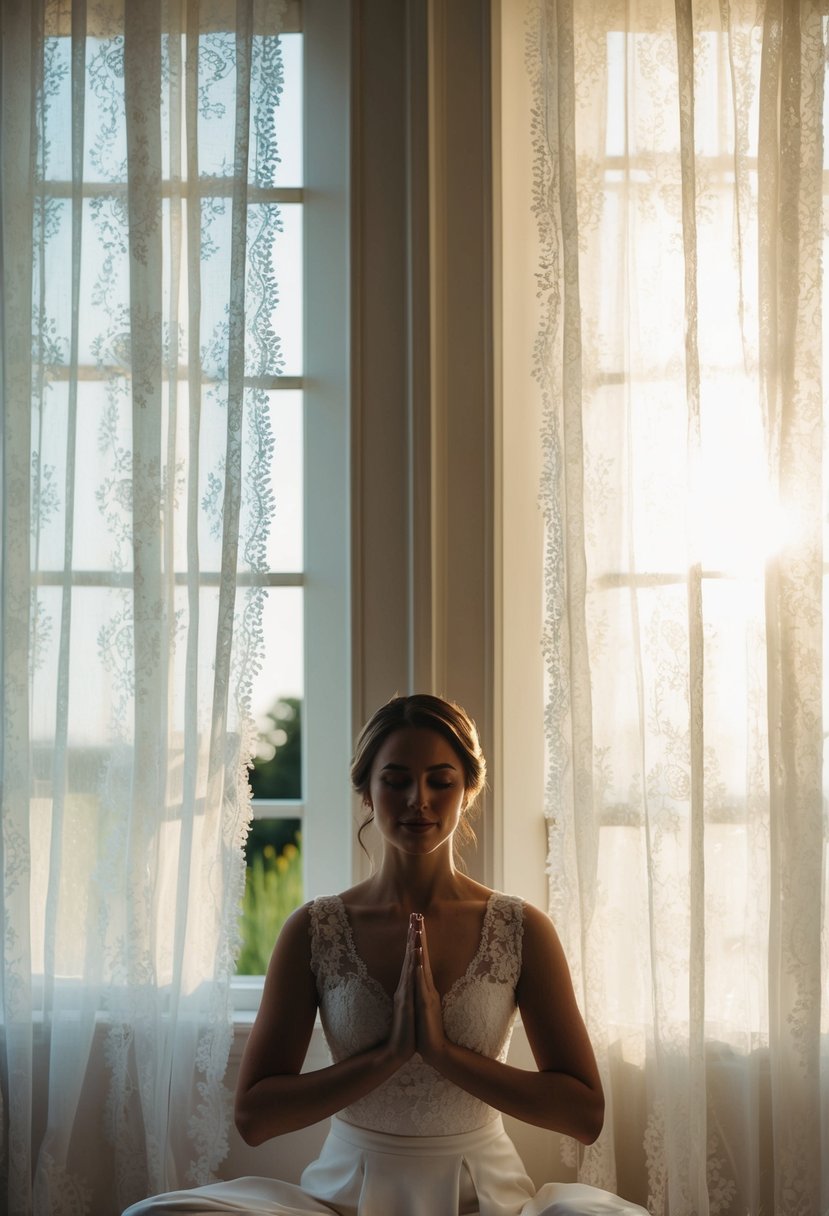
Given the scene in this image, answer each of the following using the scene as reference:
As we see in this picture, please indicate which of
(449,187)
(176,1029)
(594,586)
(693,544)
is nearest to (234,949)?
(176,1029)

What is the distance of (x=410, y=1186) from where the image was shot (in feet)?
5.39

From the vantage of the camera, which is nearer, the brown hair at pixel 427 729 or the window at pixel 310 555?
the brown hair at pixel 427 729

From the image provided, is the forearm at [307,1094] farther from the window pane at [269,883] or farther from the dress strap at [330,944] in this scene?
the window pane at [269,883]

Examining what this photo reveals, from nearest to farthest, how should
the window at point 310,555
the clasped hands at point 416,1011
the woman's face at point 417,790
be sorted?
the clasped hands at point 416,1011, the woman's face at point 417,790, the window at point 310,555

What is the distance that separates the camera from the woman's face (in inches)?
66.8

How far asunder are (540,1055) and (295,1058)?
1.27 feet

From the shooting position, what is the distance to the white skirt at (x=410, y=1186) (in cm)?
163

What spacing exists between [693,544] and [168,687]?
3.15 ft

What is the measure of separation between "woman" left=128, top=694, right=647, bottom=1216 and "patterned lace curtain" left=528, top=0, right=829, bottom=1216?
21 centimetres

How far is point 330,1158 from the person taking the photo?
1725mm

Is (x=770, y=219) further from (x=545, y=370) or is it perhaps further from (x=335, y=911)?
(x=335, y=911)

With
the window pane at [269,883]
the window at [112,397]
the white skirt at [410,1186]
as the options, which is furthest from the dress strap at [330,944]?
the window pane at [269,883]

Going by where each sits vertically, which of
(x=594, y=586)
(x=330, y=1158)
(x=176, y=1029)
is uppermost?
(x=594, y=586)

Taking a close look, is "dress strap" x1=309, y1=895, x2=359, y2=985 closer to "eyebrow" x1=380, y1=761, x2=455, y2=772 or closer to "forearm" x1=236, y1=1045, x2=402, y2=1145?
"forearm" x1=236, y1=1045, x2=402, y2=1145
